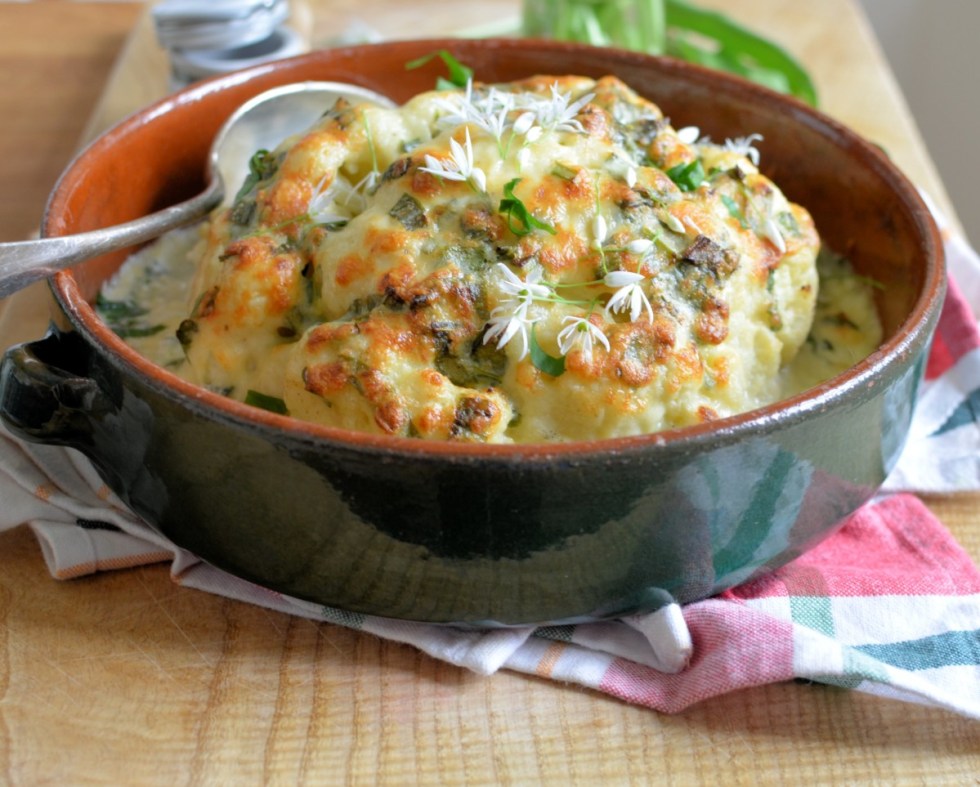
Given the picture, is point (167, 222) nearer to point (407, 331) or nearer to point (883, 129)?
point (407, 331)

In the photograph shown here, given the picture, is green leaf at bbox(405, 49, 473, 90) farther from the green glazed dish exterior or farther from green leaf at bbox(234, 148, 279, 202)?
the green glazed dish exterior

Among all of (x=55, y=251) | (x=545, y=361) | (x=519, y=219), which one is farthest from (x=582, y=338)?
(x=55, y=251)

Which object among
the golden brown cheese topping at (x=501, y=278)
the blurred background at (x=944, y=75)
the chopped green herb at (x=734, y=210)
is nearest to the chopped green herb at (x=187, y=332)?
the golden brown cheese topping at (x=501, y=278)

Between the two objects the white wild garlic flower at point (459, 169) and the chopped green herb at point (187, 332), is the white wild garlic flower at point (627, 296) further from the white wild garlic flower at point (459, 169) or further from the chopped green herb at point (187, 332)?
the chopped green herb at point (187, 332)

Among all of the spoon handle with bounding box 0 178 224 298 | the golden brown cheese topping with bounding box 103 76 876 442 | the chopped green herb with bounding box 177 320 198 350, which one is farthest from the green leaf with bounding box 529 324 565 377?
the spoon handle with bounding box 0 178 224 298

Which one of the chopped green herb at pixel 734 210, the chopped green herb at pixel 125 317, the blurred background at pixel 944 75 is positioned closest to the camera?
the chopped green herb at pixel 734 210

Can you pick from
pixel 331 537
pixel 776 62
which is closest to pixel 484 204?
pixel 331 537

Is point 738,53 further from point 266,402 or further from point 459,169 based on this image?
point 266,402
